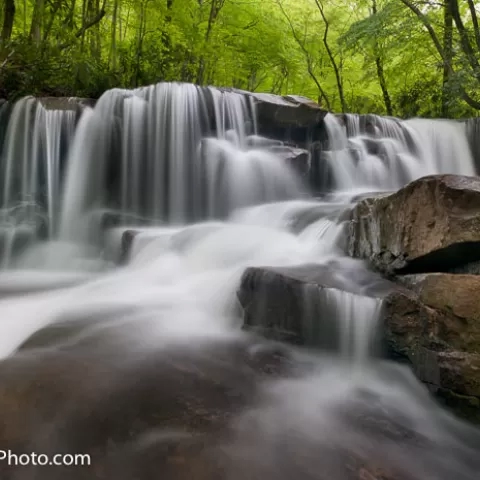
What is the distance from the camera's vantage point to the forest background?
26.3 ft

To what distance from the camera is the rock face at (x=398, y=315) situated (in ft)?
8.12

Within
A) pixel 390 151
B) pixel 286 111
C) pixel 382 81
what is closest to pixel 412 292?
pixel 286 111

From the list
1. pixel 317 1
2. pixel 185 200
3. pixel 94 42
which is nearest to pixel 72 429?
pixel 185 200

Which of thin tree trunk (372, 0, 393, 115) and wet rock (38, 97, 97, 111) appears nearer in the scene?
wet rock (38, 97, 97, 111)

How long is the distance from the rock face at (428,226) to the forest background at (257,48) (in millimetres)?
5582

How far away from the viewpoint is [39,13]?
8.48 m

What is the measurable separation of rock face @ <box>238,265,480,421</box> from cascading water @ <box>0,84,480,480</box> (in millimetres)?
34

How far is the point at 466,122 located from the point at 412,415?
9.28 m

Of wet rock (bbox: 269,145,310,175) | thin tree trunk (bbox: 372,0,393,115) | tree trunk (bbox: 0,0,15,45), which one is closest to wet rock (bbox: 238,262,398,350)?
wet rock (bbox: 269,145,310,175)

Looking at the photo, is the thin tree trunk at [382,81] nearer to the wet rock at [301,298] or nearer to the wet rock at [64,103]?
the wet rock at [64,103]

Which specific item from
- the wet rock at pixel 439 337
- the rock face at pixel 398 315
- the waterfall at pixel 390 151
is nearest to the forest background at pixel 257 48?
the waterfall at pixel 390 151

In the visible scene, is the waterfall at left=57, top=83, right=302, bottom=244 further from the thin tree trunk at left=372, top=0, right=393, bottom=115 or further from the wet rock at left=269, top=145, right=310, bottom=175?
the thin tree trunk at left=372, top=0, right=393, bottom=115

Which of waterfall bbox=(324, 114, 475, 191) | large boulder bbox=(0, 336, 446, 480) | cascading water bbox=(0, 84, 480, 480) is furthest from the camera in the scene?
waterfall bbox=(324, 114, 475, 191)

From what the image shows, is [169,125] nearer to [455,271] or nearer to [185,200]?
[185,200]
